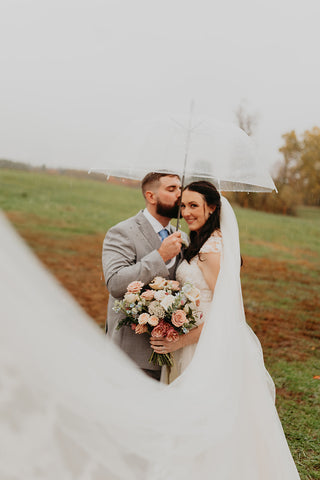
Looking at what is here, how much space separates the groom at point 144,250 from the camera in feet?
10.1

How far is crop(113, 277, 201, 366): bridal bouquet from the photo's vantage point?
2896 mm

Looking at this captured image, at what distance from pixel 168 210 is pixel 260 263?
12.9 metres

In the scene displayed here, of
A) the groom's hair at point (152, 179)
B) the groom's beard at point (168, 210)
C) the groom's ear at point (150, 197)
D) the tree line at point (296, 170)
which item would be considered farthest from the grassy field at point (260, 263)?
the groom's hair at point (152, 179)

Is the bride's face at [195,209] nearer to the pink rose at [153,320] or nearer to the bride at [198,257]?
the bride at [198,257]

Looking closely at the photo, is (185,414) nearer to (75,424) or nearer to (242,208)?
(75,424)

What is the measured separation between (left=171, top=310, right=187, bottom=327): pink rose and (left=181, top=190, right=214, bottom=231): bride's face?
0.79m

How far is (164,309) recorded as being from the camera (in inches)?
114

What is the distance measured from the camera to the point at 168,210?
3443 mm

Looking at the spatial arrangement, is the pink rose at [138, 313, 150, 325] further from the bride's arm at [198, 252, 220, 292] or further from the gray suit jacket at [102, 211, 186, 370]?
the bride's arm at [198, 252, 220, 292]

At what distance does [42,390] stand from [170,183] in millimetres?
2273

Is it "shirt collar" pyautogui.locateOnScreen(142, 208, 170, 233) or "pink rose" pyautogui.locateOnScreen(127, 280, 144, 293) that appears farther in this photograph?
"shirt collar" pyautogui.locateOnScreen(142, 208, 170, 233)

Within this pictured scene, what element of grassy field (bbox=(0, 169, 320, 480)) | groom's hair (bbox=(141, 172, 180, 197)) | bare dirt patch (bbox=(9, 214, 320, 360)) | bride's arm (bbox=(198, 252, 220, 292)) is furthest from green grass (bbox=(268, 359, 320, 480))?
groom's hair (bbox=(141, 172, 180, 197))

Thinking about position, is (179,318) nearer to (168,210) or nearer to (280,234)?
(168,210)

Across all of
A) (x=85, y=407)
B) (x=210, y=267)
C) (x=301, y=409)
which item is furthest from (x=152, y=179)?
(x=301, y=409)
